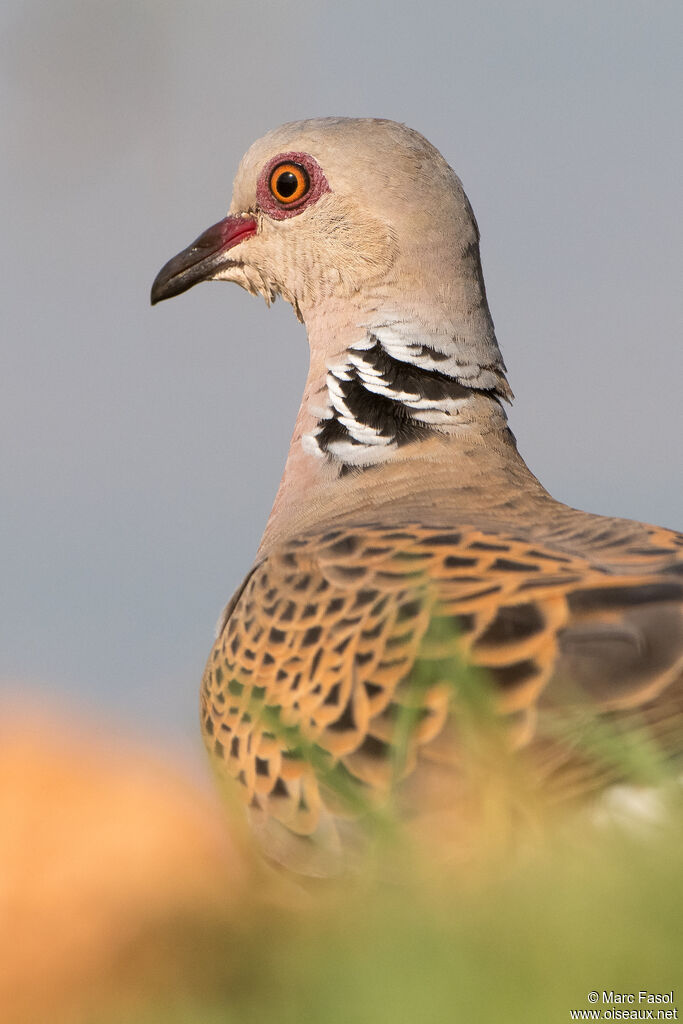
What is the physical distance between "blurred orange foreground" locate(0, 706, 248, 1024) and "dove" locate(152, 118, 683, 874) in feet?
0.92

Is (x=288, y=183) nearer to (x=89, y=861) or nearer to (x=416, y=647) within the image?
(x=416, y=647)

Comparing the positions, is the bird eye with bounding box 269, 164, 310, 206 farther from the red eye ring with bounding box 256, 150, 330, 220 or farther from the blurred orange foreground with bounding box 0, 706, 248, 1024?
the blurred orange foreground with bounding box 0, 706, 248, 1024

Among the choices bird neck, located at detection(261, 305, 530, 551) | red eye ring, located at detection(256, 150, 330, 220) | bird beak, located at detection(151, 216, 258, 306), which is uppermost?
red eye ring, located at detection(256, 150, 330, 220)

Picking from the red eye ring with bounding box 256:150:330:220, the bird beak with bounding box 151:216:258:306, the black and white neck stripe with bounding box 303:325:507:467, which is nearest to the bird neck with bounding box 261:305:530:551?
the black and white neck stripe with bounding box 303:325:507:467

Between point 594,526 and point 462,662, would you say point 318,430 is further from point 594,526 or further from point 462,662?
point 462,662

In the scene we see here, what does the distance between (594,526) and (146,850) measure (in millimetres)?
1879

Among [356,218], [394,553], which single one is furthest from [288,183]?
[394,553]

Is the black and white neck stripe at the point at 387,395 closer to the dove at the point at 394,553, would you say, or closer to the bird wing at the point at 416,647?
the dove at the point at 394,553

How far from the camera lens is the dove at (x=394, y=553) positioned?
3.23 metres

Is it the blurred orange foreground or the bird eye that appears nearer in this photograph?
the blurred orange foreground

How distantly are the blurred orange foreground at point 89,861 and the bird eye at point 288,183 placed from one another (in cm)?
259

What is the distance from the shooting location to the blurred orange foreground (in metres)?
2.77

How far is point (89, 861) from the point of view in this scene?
334cm

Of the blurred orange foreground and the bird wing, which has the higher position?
the bird wing
